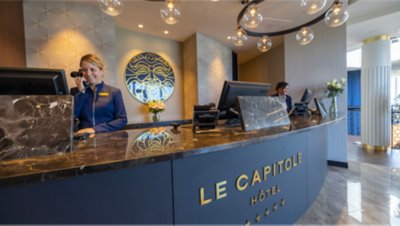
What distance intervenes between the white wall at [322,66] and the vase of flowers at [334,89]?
0.13 m

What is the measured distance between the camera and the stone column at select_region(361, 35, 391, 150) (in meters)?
4.97

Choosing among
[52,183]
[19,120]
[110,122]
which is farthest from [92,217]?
[110,122]

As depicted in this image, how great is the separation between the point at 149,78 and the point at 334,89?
3.98 metres

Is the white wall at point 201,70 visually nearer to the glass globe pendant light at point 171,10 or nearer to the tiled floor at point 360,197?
the glass globe pendant light at point 171,10

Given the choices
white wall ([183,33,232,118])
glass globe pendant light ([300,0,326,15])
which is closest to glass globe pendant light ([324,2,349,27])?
glass globe pendant light ([300,0,326,15])

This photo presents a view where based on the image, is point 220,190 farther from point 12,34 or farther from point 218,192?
point 12,34

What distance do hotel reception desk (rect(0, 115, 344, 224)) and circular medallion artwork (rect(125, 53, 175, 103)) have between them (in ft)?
11.9

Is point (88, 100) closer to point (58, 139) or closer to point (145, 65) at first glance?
point (58, 139)

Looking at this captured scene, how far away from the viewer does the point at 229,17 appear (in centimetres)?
395

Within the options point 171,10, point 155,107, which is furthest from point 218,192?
point 155,107

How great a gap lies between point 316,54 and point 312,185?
3179 mm

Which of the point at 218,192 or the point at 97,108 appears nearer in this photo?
the point at 218,192

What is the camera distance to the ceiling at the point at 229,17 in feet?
11.2

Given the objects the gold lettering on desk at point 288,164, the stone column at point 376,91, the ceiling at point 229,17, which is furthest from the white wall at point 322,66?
the gold lettering on desk at point 288,164
